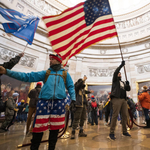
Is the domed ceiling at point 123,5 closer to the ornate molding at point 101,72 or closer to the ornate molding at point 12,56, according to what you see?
the ornate molding at point 101,72

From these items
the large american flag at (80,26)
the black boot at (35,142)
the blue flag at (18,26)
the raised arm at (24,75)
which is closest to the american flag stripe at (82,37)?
the large american flag at (80,26)

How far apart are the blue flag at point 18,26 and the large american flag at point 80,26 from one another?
587mm

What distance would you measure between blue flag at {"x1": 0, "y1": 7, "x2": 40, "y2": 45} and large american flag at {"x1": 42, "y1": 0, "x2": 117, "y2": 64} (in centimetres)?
59

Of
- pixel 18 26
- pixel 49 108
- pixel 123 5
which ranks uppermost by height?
pixel 123 5

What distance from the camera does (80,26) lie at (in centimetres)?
348

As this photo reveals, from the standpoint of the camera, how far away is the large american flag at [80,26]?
10.8 ft

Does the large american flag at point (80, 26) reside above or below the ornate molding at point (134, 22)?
below

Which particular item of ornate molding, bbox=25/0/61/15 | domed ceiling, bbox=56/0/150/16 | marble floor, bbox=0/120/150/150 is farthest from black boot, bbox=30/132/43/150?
domed ceiling, bbox=56/0/150/16

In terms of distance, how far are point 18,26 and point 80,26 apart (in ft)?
6.30

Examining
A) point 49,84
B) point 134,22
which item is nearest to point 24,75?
point 49,84

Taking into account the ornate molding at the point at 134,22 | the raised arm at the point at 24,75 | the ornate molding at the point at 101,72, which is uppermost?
the ornate molding at the point at 134,22

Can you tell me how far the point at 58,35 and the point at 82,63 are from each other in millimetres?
10195

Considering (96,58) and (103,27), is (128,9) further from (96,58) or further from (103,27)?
(103,27)

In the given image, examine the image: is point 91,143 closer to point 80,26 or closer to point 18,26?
point 80,26
